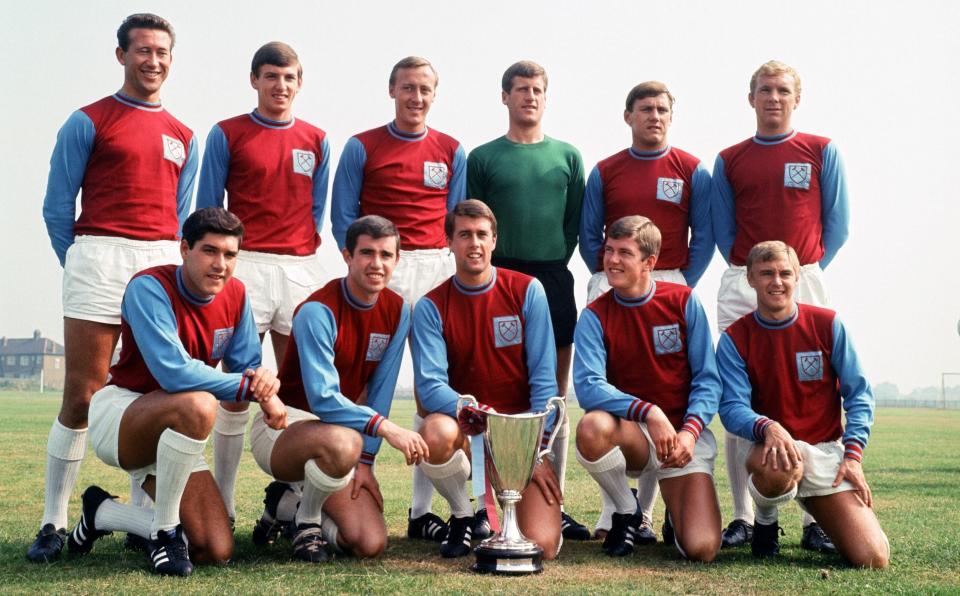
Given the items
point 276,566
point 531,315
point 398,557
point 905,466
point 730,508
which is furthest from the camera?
point 905,466

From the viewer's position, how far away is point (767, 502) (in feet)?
16.3

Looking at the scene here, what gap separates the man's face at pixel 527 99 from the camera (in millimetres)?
6141

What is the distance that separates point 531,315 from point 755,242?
5.33 ft

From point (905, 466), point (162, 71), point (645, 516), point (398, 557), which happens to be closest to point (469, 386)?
point (398, 557)

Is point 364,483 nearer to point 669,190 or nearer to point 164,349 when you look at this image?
point 164,349

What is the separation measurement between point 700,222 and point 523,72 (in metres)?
1.52

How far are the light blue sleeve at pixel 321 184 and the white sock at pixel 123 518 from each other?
2.09 metres

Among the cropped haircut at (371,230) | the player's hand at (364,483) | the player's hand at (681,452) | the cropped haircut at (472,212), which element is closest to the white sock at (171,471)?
the player's hand at (364,483)

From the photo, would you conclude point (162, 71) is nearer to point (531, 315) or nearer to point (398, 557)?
point (531, 315)

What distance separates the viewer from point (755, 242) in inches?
233

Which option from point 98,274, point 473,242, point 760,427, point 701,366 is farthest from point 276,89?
point 760,427

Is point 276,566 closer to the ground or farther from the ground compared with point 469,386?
closer to the ground

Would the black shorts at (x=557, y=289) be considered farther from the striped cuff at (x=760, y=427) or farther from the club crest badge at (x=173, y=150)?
the club crest badge at (x=173, y=150)

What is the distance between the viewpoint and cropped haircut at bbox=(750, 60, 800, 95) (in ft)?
19.6
